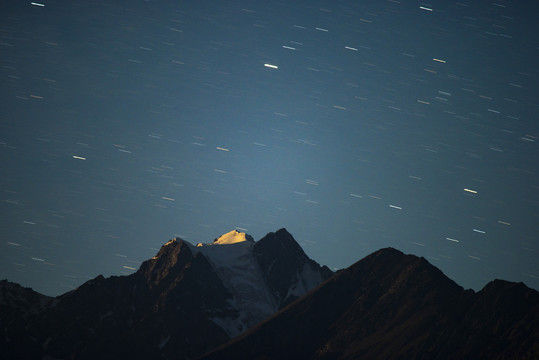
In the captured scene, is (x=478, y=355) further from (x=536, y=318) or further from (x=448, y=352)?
(x=536, y=318)

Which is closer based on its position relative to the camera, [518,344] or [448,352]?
[518,344]

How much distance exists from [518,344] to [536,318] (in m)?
16.1

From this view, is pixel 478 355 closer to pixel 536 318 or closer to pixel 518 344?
pixel 518 344

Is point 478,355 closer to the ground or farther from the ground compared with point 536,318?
closer to the ground

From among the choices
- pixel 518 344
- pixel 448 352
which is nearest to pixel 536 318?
pixel 518 344

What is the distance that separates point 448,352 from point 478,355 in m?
12.0

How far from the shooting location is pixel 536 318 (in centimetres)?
19738

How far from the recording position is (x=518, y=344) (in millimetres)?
187250

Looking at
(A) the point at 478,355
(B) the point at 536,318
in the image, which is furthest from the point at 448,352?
(B) the point at 536,318

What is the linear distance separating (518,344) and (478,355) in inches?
530

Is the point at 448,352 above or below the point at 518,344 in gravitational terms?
below

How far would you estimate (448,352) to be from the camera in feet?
655

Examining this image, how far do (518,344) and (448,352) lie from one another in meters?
23.9

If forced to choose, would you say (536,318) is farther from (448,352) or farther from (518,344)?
(448,352)
